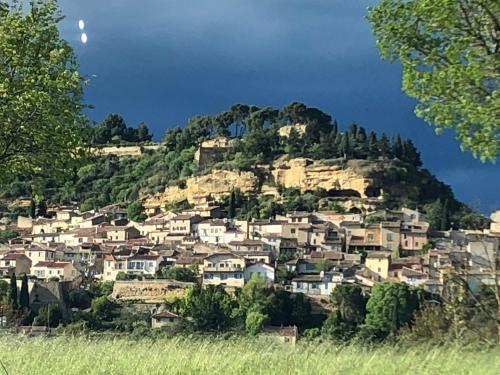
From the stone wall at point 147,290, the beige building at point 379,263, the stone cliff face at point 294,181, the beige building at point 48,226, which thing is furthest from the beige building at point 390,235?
the beige building at point 48,226

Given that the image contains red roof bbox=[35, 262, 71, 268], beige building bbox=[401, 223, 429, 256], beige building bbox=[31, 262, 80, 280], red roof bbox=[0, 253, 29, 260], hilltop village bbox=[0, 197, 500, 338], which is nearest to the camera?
hilltop village bbox=[0, 197, 500, 338]

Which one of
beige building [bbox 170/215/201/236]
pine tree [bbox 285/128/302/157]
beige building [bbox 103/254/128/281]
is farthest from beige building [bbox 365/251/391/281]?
pine tree [bbox 285/128/302/157]

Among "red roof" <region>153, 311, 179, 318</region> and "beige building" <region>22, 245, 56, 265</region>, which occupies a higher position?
"beige building" <region>22, 245, 56, 265</region>

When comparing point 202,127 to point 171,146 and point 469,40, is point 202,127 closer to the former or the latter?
point 171,146

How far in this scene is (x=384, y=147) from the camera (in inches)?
3669

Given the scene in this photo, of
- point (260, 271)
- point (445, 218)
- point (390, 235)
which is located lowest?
point (260, 271)

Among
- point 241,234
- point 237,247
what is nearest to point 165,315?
point 237,247

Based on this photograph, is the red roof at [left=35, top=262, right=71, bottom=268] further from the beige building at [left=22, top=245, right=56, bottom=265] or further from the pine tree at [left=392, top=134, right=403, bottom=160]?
the pine tree at [left=392, top=134, right=403, bottom=160]

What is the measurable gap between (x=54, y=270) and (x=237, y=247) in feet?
53.2

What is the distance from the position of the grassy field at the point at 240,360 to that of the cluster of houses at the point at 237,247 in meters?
41.8

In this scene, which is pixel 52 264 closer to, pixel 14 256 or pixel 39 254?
pixel 14 256

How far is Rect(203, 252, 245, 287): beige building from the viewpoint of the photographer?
55.2 metres

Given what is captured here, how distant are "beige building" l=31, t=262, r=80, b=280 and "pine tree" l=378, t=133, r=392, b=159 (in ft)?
149

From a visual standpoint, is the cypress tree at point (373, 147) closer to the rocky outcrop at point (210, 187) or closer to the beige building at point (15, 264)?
the rocky outcrop at point (210, 187)
